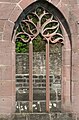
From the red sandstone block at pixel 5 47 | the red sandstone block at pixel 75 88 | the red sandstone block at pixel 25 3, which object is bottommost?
the red sandstone block at pixel 75 88

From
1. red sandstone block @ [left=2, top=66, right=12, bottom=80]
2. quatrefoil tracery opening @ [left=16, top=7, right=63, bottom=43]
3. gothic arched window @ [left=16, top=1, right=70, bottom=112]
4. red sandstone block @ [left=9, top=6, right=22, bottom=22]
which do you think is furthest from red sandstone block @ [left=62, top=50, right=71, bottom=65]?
red sandstone block @ [left=9, top=6, right=22, bottom=22]

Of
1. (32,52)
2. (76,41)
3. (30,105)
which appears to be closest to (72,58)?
(76,41)

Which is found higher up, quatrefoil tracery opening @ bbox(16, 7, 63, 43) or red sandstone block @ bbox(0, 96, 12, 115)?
quatrefoil tracery opening @ bbox(16, 7, 63, 43)

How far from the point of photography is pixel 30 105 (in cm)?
777

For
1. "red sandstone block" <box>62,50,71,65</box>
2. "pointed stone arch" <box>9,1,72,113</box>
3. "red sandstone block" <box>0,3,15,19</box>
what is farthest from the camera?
"red sandstone block" <box>62,50,71,65</box>

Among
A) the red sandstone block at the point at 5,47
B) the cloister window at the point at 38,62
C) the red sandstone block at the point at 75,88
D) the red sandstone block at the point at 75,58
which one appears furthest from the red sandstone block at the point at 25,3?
the red sandstone block at the point at 75,88

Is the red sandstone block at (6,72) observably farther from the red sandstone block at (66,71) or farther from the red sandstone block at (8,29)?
the red sandstone block at (66,71)

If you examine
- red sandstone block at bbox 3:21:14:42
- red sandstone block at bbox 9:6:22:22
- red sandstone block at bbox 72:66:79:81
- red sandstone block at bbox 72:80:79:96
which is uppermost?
red sandstone block at bbox 9:6:22:22

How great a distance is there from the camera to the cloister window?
25.3ft

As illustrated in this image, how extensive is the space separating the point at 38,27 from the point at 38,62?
75cm

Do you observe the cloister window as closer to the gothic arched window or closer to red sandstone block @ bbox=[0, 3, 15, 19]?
the gothic arched window

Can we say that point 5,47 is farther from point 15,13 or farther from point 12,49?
point 15,13

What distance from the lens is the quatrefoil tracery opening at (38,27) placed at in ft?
25.2

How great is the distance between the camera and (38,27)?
7.70 metres
